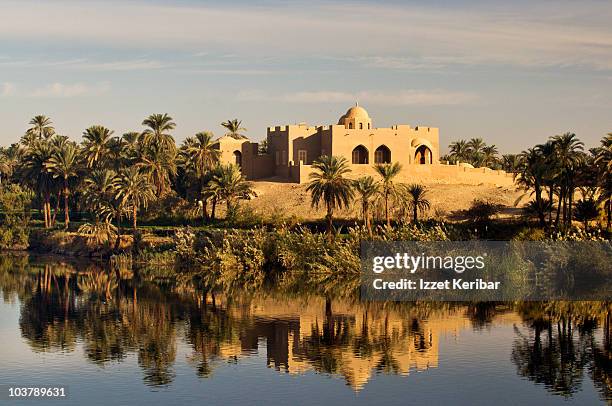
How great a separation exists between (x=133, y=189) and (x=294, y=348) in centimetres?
3287

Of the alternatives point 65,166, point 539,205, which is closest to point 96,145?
point 65,166


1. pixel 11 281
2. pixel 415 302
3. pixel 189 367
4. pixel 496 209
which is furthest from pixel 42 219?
pixel 189 367

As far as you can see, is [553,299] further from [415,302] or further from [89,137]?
[89,137]

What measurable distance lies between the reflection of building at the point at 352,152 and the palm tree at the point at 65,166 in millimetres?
11770

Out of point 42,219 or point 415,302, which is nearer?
point 415,302

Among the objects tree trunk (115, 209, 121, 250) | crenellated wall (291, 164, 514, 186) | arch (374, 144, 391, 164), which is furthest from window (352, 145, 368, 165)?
tree trunk (115, 209, 121, 250)

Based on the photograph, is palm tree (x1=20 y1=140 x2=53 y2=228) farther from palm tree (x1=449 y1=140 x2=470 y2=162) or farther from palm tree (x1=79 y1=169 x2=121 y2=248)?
palm tree (x1=449 y1=140 x2=470 y2=162)

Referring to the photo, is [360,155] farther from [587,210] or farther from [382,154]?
[587,210]

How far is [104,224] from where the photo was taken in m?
65.8

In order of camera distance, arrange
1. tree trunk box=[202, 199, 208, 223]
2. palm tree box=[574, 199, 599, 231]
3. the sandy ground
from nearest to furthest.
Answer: palm tree box=[574, 199, 599, 231] < the sandy ground < tree trunk box=[202, 199, 208, 223]

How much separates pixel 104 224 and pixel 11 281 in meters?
12.3

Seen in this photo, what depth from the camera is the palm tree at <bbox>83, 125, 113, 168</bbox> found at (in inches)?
2977

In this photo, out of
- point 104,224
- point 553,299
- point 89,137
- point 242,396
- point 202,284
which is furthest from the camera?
point 89,137

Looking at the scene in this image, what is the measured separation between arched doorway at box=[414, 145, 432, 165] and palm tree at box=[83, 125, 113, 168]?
81.7 feet
